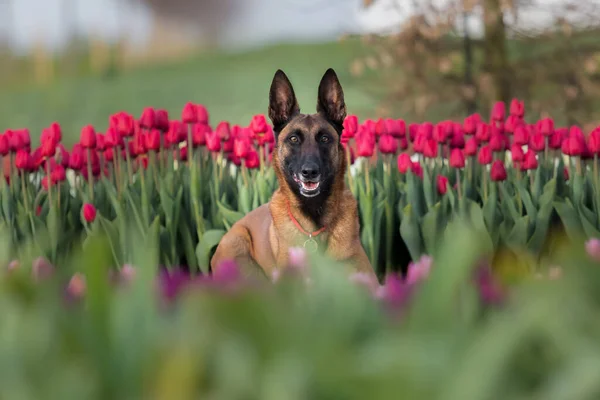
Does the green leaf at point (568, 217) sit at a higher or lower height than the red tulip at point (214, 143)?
lower

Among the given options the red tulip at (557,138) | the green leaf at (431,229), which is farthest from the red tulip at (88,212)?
the red tulip at (557,138)

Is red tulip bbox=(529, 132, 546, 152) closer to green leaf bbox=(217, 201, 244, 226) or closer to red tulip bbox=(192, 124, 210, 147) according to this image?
green leaf bbox=(217, 201, 244, 226)

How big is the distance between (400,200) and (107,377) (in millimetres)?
3971

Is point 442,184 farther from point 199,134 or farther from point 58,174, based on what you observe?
point 58,174

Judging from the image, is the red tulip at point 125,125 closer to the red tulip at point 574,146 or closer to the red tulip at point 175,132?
the red tulip at point 175,132

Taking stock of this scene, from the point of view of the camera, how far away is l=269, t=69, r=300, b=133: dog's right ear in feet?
13.3

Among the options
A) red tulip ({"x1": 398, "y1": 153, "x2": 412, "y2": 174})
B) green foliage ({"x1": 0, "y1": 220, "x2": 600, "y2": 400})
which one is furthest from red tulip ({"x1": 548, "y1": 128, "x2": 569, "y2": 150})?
green foliage ({"x1": 0, "y1": 220, "x2": 600, "y2": 400})

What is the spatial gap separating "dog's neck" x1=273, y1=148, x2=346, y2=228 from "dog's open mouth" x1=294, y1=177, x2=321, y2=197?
115 mm

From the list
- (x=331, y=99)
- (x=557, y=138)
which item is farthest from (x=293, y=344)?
(x=557, y=138)

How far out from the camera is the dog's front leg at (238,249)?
3977 millimetres

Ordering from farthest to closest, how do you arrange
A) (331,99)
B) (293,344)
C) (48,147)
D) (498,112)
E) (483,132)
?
1. (498,112)
2. (483,132)
3. (48,147)
4. (331,99)
5. (293,344)

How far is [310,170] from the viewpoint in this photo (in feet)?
12.5

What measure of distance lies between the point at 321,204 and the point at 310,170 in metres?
0.24

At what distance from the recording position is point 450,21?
29.6ft
